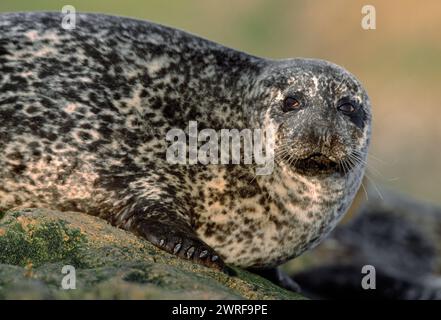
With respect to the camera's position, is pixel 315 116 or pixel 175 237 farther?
pixel 315 116

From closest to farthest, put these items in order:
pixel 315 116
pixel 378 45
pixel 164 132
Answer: pixel 315 116
pixel 164 132
pixel 378 45

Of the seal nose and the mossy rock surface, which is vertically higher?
the seal nose

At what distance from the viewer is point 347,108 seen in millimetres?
6562

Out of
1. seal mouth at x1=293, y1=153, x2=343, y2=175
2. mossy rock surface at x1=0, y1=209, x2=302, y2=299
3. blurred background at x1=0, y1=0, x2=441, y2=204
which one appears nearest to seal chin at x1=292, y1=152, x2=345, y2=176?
seal mouth at x1=293, y1=153, x2=343, y2=175

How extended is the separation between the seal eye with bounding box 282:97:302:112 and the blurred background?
9633 mm

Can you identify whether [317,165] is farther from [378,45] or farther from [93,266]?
[378,45]

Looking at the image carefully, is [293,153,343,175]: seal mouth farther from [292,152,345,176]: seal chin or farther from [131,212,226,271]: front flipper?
[131,212,226,271]: front flipper

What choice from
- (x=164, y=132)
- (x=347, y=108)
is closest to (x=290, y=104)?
(x=347, y=108)

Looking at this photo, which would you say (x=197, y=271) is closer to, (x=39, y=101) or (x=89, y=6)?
(x=39, y=101)

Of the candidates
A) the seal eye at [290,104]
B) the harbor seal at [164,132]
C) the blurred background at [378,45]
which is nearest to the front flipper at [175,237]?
the harbor seal at [164,132]

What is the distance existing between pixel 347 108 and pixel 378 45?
541 inches

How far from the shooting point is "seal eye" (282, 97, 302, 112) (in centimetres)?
650

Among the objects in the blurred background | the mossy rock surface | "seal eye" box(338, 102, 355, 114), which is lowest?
the mossy rock surface

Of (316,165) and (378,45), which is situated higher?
(378,45)
